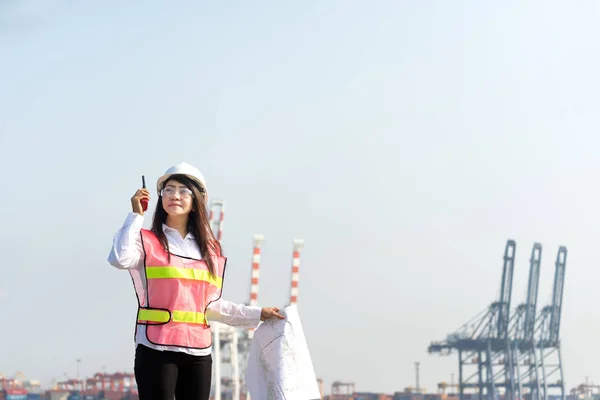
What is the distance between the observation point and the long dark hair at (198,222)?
314 centimetres

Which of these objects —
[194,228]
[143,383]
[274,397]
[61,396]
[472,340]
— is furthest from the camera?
[61,396]

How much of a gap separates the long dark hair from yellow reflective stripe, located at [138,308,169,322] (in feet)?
0.72

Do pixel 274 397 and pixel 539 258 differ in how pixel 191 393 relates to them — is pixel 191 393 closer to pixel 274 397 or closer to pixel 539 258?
pixel 274 397

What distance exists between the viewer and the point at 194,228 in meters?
3.18

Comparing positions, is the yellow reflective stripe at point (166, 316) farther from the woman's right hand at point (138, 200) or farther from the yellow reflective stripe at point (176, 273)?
the woman's right hand at point (138, 200)

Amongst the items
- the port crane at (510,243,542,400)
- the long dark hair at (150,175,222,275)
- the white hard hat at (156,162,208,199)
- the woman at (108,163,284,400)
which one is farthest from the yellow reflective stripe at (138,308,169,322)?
the port crane at (510,243,542,400)

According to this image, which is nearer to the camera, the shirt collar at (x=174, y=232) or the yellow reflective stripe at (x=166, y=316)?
the yellow reflective stripe at (x=166, y=316)

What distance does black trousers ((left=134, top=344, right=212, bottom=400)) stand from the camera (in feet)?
9.53

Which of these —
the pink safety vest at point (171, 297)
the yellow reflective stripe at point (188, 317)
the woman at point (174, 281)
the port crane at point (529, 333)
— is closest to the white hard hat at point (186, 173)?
the woman at point (174, 281)

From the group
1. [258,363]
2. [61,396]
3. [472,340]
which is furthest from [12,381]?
[258,363]

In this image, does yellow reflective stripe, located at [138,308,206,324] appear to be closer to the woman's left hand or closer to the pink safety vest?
the pink safety vest

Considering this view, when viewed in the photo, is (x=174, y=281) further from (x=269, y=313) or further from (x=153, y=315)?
(x=269, y=313)

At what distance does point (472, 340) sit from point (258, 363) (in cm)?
6958

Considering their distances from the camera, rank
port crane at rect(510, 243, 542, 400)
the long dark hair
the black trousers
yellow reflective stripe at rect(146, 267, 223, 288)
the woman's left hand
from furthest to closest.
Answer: port crane at rect(510, 243, 542, 400) < the woman's left hand < the long dark hair < yellow reflective stripe at rect(146, 267, 223, 288) < the black trousers
